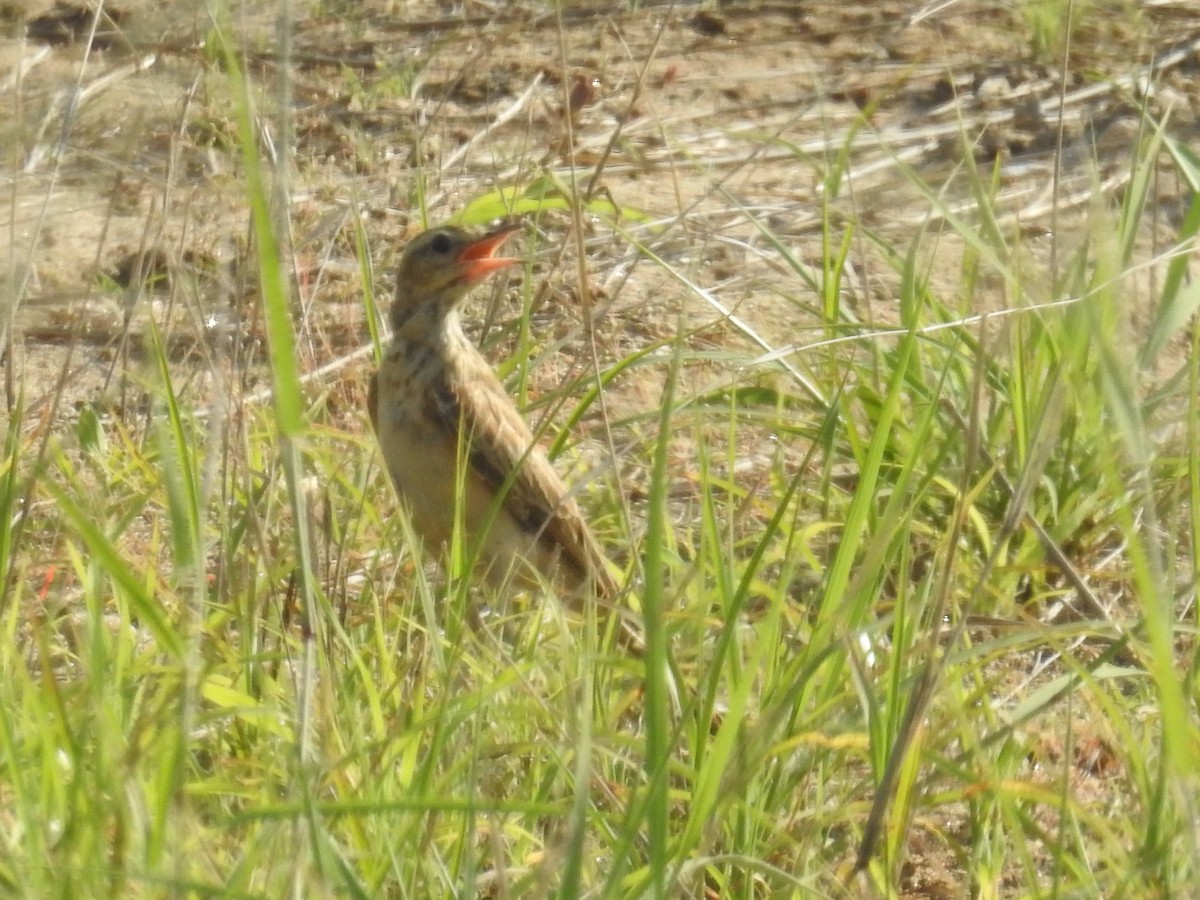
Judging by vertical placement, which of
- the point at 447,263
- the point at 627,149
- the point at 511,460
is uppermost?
the point at 627,149

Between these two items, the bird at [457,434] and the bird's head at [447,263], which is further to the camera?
the bird's head at [447,263]

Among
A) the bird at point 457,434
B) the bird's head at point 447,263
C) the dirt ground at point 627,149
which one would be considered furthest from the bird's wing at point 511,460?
the dirt ground at point 627,149

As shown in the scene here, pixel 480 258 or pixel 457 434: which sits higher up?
pixel 480 258

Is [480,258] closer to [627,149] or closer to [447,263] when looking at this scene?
[447,263]

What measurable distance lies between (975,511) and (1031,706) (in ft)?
4.31

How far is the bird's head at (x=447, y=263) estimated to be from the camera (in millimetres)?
5188

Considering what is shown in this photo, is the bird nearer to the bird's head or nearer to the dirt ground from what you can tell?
the bird's head

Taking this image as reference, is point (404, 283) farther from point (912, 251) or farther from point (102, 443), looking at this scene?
point (912, 251)

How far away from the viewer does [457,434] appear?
195 inches

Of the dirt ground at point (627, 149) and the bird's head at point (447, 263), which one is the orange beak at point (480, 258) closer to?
the bird's head at point (447, 263)

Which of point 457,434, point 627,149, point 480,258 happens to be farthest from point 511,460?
point 627,149

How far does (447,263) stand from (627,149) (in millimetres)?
636

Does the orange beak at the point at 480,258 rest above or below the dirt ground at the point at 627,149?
above

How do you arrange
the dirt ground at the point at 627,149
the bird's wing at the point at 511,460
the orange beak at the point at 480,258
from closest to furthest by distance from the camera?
1. the bird's wing at the point at 511,460
2. the orange beak at the point at 480,258
3. the dirt ground at the point at 627,149
